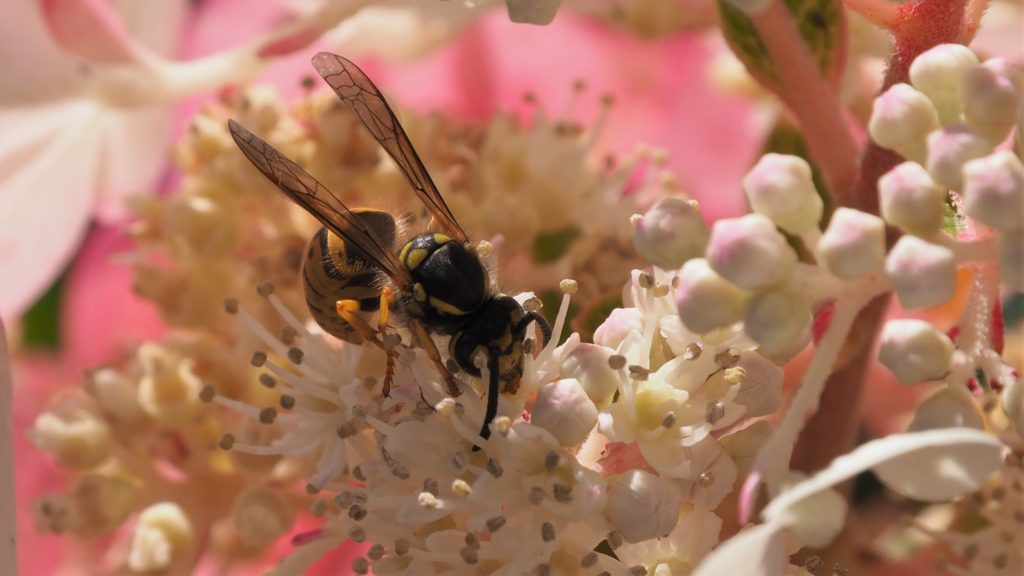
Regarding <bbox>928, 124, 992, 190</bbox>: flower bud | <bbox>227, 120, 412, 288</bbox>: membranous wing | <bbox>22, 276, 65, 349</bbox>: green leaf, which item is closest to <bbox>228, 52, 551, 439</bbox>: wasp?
<bbox>227, 120, 412, 288</bbox>: membranous wing

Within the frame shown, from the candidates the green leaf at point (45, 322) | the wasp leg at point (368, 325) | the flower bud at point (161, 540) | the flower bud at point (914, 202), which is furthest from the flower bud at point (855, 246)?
the green leaf at point (45, 322)

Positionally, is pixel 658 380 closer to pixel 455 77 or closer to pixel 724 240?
pixel 724 240

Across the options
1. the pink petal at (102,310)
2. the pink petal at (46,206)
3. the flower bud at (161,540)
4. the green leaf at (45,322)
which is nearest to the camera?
the flower bud at (161,540)

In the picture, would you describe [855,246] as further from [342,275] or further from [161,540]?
[161,540]

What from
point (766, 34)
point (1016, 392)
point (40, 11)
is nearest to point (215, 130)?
point (40, 11)

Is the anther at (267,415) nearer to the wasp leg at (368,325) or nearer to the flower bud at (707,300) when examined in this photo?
the wasp leg at (368,325)

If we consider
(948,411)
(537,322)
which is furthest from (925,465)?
(537,322)

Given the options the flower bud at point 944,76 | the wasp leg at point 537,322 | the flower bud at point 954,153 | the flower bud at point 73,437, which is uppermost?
the flower bud at point 944,76
